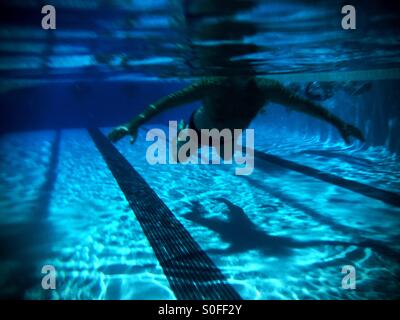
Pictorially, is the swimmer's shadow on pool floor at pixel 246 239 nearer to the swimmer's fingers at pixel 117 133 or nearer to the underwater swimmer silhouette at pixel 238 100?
the underwater swimmer silhouette at pixel 238 100

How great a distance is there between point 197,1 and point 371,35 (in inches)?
250

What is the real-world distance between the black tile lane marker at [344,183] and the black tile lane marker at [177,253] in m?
5.30

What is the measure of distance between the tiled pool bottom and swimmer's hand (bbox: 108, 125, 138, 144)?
2.14 m

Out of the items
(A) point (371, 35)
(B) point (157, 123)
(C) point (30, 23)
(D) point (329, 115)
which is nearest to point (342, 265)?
(D) point (329, 115)

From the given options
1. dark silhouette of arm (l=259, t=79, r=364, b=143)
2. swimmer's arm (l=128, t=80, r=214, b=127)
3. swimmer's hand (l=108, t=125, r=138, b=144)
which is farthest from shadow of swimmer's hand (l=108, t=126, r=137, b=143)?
dark silhouette of arm (l=259, t=79, r=364, b=143)

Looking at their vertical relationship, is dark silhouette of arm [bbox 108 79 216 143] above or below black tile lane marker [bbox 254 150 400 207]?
above

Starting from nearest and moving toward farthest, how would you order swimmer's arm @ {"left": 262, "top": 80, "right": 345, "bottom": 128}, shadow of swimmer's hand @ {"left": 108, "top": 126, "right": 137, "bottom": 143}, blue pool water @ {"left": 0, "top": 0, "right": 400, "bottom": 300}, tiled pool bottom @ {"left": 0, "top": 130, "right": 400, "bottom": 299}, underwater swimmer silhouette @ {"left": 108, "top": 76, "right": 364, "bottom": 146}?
1. shadow of swimmer's hand @ {"left": 108, "top": 126, "right": 137, "bottom": 143}
2. tiled pool bottom @ {"left": 0, "top": 130, "right": 400, "bottom": 299}
3. blue pool water @ {"left": 0, "top": 0, "right": 400, "bottom": 300}
4. underwater swimmer silhouette @ {"left": 108, "top": 76, "right": 364, "bottom": 146}
5. swimmer's arm @ {"left": 262, "top": 80, "right": 345, "bottom": 128}

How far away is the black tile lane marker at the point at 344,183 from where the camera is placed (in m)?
8.14

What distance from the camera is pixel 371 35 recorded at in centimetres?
999

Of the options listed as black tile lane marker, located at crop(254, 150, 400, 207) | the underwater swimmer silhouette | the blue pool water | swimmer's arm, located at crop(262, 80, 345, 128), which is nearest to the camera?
the blue pool water

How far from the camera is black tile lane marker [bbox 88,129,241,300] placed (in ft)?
14.9

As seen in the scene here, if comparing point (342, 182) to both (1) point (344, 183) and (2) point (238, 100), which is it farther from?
(2) point (238, 100)

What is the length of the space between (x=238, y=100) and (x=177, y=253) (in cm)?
306

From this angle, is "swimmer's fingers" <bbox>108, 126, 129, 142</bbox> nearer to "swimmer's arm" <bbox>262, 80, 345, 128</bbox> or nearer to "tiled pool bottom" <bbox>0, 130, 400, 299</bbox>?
"tiled pool bottom" <bbox>0, 130, 400, 299</bbox>
